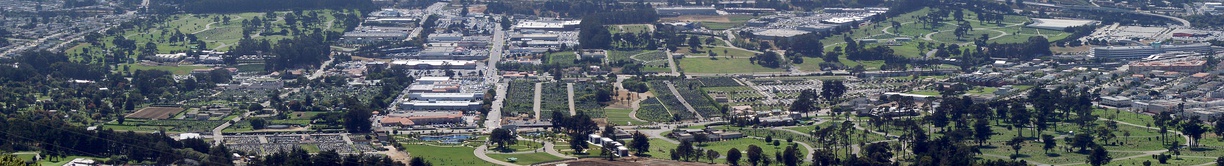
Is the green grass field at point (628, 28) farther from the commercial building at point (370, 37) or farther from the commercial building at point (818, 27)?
the commercial building at point (370, 37)

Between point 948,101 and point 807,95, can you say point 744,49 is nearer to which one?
point 807,95

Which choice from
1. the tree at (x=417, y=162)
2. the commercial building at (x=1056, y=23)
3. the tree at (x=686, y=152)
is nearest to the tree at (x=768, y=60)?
the commercial building at (x=1056, y=23)

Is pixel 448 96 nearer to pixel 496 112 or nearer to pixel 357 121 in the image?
pixel 496 112

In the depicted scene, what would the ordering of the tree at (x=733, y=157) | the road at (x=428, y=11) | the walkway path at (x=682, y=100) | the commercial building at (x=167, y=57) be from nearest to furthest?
the tree at (x=733, y=157) → the walkway path at (x=682, y=100) → the commercial building at (x=167, y=57) → the road at (x=428, y=11)

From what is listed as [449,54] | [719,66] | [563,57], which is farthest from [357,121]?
[449,54]

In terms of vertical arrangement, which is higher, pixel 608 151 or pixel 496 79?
pixel 608 151

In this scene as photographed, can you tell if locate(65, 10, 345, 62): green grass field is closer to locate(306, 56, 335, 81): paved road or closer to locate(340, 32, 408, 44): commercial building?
locate(340, 32, 408, 44): commercial building

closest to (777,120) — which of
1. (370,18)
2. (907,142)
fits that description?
(907,142)
